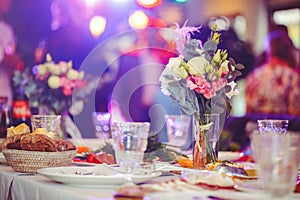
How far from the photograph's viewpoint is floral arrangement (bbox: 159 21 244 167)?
206 cm

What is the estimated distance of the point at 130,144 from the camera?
1.62 m

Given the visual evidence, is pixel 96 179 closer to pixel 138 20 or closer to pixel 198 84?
pixel 198 84

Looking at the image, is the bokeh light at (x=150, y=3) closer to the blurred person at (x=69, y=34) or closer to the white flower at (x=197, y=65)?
the blurred person at (x=69, y=34)

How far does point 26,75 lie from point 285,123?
2183 mm

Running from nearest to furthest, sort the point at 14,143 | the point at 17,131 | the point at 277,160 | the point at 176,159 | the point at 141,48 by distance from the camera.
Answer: the point at 277,160
the point at 14,143
the point at 17,131
the point at 176,159
the point at 141,48

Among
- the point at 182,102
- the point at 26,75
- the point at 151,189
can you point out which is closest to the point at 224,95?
the point at 182,102

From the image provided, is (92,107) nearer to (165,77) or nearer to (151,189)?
(165,77)

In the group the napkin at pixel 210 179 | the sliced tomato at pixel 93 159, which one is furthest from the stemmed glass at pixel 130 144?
the sliced tomato at pixel 93 159

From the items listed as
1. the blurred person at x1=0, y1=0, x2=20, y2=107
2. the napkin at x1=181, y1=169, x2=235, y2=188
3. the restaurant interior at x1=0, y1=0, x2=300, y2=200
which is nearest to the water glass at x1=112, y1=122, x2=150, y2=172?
the napkin at x1=181, y1=169, x2=235, y2=188

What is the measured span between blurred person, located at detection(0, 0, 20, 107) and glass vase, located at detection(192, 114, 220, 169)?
3981 mm

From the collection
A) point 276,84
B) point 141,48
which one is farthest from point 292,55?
point 141,48

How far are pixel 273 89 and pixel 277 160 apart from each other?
5240 mm

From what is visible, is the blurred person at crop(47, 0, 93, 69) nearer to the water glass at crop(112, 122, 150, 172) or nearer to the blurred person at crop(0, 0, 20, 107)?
the blurred person at crop(0, 0, 20, 107)

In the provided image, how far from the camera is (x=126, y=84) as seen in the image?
6.54 metres
